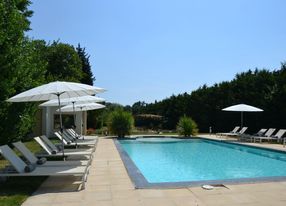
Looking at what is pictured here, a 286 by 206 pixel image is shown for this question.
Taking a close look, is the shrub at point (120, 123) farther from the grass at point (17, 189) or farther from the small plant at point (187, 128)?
the grass at point (17, 189)

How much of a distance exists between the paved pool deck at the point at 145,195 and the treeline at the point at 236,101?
1845 centimetres

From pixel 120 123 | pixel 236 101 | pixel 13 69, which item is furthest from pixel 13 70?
pixel 236 101

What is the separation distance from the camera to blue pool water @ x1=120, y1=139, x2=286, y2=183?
12023 mm

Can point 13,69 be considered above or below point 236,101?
above

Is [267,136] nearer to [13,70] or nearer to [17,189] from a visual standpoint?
[13,70]

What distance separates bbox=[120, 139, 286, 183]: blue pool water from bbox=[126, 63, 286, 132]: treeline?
6083 mm

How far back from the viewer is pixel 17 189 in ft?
26.8

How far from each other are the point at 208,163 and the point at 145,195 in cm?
797

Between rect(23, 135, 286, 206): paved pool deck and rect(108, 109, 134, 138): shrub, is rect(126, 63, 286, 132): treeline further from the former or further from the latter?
rect(23, 135, 286, 206): paved pool deck

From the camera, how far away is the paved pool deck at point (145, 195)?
6879mm

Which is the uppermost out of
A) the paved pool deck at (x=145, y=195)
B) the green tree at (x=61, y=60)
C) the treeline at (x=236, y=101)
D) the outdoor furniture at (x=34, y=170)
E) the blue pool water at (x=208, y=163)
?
the green tree at (x=61, y=60)

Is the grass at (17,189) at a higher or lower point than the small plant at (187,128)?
lower

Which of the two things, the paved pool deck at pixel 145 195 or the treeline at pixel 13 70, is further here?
the treeline at pixel 13 70

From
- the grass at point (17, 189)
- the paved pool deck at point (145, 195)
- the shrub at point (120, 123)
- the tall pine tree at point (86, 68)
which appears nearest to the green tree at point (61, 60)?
the tall pine tree at point (86, 68)
